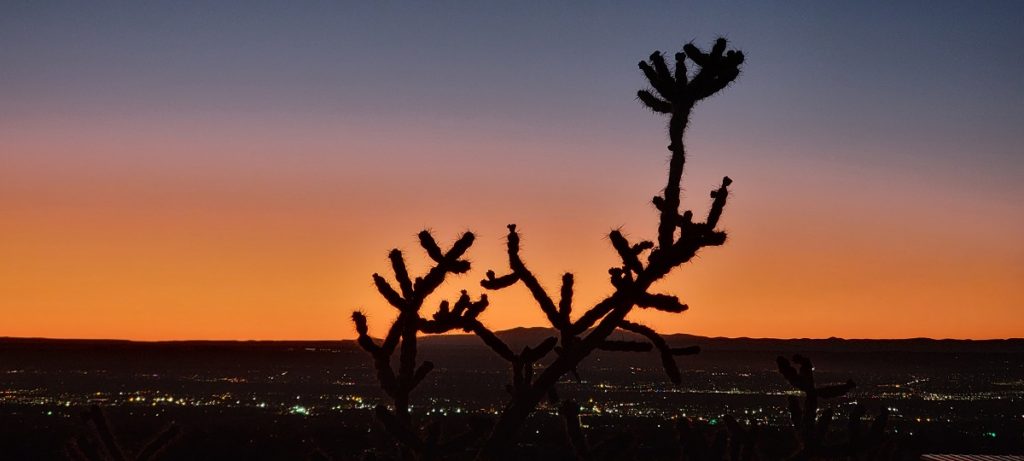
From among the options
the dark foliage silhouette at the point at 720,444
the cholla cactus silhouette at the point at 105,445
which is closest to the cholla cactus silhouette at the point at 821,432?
the dark foliage silhouette at the point at 720,444

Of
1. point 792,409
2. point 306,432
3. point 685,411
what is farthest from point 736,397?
point 792,409

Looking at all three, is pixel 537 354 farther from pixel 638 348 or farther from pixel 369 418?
pixel 369 418

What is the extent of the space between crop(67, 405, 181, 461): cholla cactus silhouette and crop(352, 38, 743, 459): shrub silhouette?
1.00m

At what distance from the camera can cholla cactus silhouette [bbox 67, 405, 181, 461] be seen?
17.5ft

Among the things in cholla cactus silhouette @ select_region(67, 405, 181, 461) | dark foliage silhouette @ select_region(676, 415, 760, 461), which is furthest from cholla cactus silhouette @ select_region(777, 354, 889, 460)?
cholla cactus silhouette @ select_region(67, 405, 181, 461)

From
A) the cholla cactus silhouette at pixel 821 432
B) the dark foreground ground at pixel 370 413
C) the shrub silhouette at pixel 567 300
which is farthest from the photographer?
the dark foreground ground at pixel 370 413

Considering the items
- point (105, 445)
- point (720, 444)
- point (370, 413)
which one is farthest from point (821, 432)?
point (370, 413)

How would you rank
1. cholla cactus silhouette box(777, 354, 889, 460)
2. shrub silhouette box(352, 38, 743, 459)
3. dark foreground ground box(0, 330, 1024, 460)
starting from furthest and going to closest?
dark foreground ground box(0, 330, 1024, 460) → cholla cactus silhouette box(777, 354, 889, 460) → shrub silhouette box(352, 38, 743, 459)

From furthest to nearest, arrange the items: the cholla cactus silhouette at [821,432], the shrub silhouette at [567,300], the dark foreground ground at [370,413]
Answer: the dark foreground ground at [370,413]
the cholla cactus silhouette at [821,432]
the shrub silhouette at [567,300]

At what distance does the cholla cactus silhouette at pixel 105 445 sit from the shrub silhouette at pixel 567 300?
996mm

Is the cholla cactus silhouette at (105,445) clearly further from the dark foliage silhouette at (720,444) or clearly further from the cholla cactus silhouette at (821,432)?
A: the cholla cactus silhouette at (821,432)

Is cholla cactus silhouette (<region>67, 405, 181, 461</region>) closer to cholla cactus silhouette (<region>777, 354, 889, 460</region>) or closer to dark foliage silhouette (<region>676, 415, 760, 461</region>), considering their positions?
dark foliage silhouette (<region>676, 415, 760, 461</region>)

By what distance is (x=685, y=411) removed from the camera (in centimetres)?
12294

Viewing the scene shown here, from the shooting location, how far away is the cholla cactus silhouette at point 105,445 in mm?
5336
